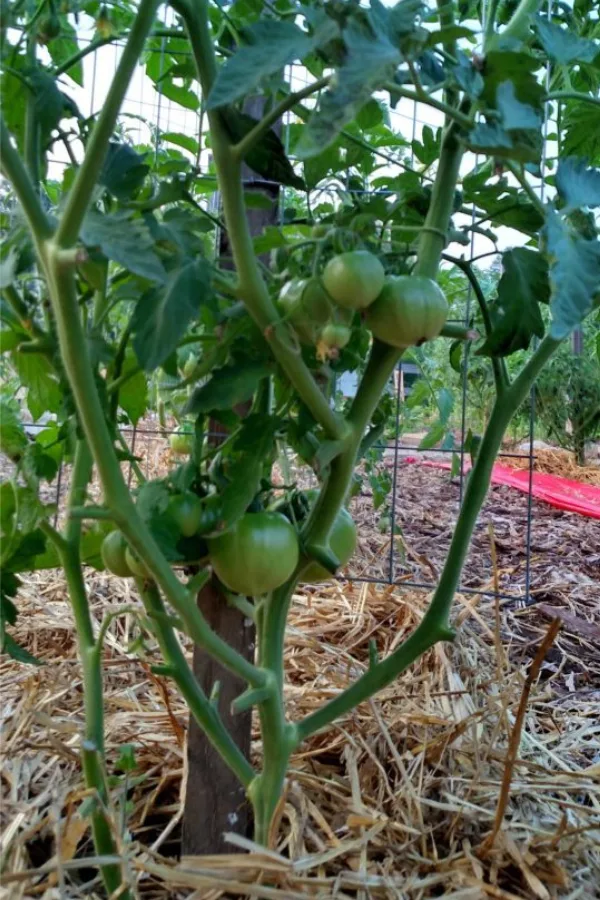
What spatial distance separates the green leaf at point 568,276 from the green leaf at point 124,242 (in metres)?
0.23

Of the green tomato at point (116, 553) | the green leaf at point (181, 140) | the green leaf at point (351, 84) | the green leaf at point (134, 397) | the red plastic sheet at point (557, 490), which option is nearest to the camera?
the green leaf at point (351, 84)

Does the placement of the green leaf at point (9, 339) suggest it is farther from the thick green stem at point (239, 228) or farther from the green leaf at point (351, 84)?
the green leaf at point (351, 84)

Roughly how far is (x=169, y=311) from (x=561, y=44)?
0.36 meters

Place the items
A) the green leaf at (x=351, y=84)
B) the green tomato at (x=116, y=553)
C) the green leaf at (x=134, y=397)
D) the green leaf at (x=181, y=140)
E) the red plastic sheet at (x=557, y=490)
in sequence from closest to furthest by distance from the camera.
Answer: the green leaf at (x=351, y=84) → the green tomato at (x=116, y=553) → the green leaf at (x=134, y=397) → the green leaf at (x=181, y=140) → the red plastic sheet at (x=557, y=490)

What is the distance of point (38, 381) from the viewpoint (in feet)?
2.19

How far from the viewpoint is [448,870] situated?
702mm

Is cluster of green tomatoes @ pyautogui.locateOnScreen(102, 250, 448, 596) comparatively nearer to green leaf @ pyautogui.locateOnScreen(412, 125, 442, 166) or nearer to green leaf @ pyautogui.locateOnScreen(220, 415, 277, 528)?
green leaf @ pyautogui.locateOnScreen(220, 415, 277, 528)

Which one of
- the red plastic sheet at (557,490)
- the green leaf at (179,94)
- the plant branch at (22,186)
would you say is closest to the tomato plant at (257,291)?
the plant branch at (22,186)

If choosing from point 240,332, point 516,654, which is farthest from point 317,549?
point 516,654

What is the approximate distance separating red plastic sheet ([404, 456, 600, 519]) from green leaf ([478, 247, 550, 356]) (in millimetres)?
2200

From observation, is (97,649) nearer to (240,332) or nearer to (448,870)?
(240,332)

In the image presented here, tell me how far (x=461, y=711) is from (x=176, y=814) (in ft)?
1.48

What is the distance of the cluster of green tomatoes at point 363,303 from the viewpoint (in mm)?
473

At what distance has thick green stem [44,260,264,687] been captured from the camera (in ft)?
1.43
